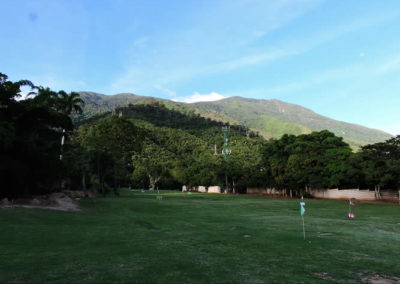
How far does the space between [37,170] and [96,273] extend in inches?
923

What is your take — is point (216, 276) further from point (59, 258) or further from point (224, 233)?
point (224, 233)

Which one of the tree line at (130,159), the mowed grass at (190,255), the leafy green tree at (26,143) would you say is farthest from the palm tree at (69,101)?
the mowed grass at (190,255)

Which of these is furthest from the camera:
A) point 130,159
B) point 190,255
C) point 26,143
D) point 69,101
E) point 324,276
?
point 130,159

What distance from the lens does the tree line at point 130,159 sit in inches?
1027

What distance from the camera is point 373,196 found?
45.9m

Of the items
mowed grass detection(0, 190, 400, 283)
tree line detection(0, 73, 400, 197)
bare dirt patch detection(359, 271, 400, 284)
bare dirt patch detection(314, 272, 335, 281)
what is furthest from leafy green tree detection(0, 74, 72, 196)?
bare dirt patch detection(359, 271, 400, 284)

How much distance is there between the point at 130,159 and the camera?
102812 millimetres

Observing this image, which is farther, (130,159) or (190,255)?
(130,159)

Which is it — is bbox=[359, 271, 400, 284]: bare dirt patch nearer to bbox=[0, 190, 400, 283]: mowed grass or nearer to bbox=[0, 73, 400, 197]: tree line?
bbox=[0, 190, 400, 283]: mowed grass

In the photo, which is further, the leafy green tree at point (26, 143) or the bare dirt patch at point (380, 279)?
the leafy green tree at point (26, 143)

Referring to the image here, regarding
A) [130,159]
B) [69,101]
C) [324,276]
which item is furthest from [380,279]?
[130,159]

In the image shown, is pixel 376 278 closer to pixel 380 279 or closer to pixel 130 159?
pixel 380 279

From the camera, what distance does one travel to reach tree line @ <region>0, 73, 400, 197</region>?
85.6 ft

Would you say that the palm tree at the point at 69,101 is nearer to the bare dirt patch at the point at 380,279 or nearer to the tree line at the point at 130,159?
the tree line at the point at 130,159
